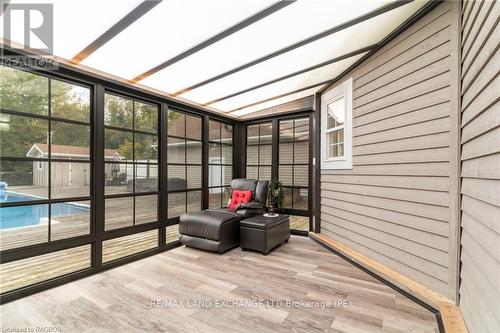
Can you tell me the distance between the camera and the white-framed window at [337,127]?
124 inches

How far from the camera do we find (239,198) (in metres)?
4.07

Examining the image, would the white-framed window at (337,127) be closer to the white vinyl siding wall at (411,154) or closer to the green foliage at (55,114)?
the white vinyl siding wall at (411,154)

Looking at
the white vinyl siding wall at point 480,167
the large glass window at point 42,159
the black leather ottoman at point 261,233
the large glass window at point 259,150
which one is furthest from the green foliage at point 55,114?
the white vinyl siding wall at point 480,167

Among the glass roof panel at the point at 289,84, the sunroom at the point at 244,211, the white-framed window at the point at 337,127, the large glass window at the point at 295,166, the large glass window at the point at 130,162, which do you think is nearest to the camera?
the sunroom at the point at 244,211

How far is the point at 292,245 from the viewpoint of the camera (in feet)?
11.9

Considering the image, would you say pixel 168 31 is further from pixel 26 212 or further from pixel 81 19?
pixel 26 212

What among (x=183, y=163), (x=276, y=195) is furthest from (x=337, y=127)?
(x=183, y=163)

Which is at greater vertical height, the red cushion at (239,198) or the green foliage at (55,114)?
the green foliage at (55,114)

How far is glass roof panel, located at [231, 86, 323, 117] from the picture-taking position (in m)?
3.89

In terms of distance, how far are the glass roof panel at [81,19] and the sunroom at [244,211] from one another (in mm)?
13

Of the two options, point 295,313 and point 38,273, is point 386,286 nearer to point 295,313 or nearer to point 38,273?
point 295,313

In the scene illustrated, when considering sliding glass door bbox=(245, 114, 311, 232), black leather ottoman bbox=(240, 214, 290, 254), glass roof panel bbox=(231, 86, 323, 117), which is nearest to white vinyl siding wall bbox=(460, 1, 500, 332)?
black leather ottoman bbox=(240, 214, 290, 254)

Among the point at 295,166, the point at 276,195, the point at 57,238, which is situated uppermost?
the point at 295,166

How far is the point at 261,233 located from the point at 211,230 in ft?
2.40
